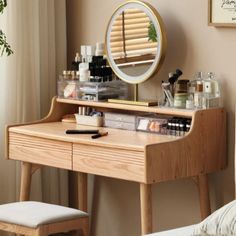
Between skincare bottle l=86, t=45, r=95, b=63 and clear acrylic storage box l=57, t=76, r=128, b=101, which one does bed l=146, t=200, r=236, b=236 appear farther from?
skincare bottle l=86, t=45, r=95, b=63

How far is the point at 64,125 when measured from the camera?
13.5 ft

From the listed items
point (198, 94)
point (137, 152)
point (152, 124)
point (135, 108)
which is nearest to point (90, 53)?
point (135, 108)

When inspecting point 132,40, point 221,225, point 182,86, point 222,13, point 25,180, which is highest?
point 222,13

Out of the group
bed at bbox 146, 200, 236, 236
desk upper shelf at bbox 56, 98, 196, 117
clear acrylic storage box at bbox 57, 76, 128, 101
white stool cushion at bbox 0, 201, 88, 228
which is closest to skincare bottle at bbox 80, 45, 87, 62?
clear acrylic storage box at bbox 57, 76, 128, 101

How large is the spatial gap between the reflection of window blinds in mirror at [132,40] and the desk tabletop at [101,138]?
363 mm

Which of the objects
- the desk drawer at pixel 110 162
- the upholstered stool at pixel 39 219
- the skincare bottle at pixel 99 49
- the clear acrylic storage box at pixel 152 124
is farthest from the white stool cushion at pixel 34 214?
the skincare bottle at pixel 99 49

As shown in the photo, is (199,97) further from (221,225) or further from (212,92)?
(221,225)

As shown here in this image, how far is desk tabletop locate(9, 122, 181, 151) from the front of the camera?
3542mm

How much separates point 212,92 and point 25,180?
3.54ft

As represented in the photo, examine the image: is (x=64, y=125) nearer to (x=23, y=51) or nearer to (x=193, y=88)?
(x=23, y=51)

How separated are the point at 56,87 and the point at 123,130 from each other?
681mm

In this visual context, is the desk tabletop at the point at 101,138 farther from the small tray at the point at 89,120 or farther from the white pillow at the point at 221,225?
the white pillow at the point at 221,225

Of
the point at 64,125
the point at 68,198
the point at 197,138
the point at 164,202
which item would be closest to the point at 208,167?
the point at 197,138

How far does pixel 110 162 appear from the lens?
3609 mm
